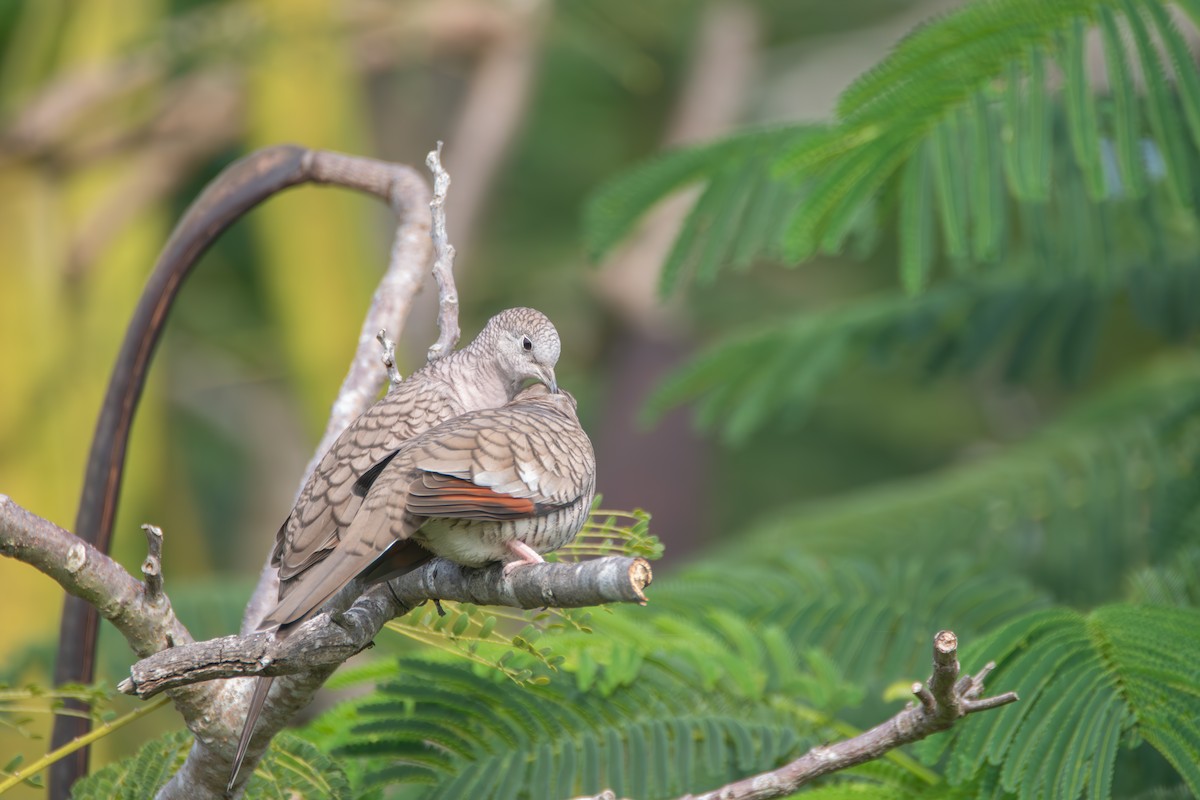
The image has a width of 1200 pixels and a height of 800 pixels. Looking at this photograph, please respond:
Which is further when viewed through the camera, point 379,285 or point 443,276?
point 379,285

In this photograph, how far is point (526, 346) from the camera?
3514 mm

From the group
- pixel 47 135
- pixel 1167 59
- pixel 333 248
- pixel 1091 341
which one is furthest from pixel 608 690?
pixel 47 135

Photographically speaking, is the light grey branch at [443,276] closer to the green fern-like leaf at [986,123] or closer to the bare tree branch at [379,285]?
the bare tree branch at [379,285]

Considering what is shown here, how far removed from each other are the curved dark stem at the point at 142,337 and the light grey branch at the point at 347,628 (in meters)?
1.01

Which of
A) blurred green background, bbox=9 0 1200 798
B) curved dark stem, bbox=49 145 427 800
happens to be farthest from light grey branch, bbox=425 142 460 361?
blurred green background, bbox=9 0 1200 798

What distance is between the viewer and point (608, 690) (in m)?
3.44

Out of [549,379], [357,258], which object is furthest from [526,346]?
[357,258]

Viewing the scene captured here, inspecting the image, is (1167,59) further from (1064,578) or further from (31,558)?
(31,558)

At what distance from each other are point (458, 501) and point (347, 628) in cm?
32

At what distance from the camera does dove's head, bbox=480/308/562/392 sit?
3.48m

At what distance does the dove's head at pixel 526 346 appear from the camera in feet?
11.4

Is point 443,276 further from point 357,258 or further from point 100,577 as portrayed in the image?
point 357,258

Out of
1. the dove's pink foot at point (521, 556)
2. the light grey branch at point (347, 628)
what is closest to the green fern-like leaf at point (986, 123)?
the dove's pink foot at point (521, 556)

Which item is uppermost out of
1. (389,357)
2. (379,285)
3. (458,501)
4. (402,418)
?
(379,285)
